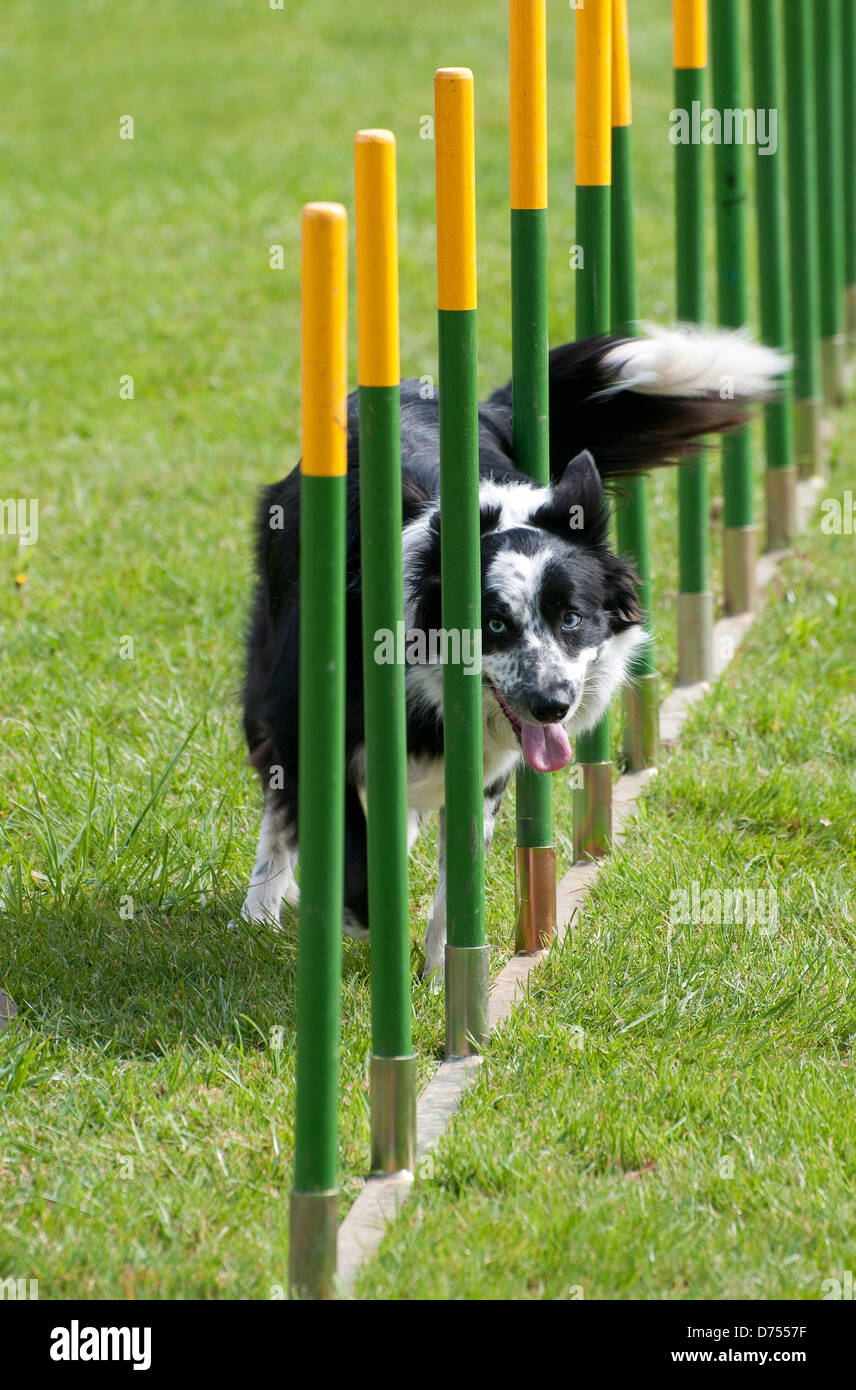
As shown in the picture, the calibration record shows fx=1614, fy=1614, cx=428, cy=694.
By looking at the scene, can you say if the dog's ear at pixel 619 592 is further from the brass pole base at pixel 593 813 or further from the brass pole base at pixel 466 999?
the brass pole base at pixel 466 999

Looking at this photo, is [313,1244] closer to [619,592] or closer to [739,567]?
[619,592]

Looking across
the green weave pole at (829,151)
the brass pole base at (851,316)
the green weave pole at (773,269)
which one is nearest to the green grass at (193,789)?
the green weave pole at (773,269)

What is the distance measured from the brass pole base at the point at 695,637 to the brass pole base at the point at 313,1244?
2834 mm

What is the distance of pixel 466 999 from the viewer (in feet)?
9.96

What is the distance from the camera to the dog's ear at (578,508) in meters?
3.26

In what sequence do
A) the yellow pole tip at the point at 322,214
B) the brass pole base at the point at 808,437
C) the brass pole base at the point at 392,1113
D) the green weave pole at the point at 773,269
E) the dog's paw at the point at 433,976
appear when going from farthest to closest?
1. the brass pole base at the point at 808,437
2. the green weave pole at the point at 773,269
3. the dog's paw at the point at 433,976
4. the brass pole base at the point at 392,1113
5. the yellow pole tip at the point at 322,214

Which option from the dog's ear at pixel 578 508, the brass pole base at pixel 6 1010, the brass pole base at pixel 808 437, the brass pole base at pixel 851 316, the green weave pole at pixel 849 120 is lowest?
the brass pole base at pixel 6 1010

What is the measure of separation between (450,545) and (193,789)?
57.1 inches

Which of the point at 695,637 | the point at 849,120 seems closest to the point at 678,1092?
the point at 695,637

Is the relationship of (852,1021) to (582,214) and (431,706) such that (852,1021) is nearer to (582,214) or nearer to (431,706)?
(431,706)

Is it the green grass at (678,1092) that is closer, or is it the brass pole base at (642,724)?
the green grass at (678,1092)

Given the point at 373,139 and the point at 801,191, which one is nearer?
the point at 373,139
